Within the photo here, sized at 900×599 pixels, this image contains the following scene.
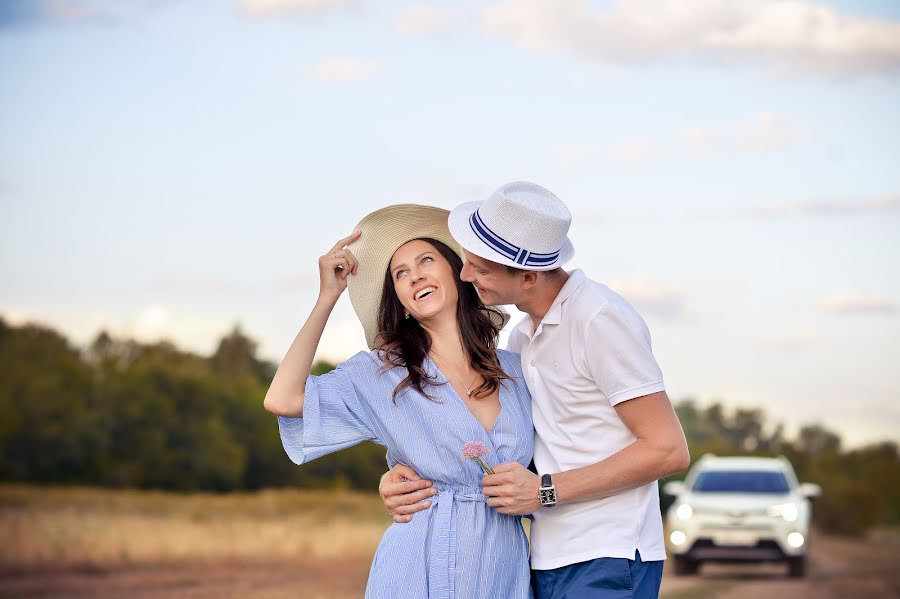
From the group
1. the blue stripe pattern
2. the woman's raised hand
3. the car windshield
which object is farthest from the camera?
the car windshield

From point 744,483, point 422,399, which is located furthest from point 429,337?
point 744,483

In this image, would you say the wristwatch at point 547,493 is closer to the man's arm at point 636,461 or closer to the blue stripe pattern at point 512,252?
the man's arm at point 636,461

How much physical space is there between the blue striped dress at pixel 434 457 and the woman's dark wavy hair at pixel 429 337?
0.05 meters

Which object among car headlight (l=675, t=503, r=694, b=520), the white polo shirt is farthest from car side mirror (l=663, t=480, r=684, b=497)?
the white polo shirt

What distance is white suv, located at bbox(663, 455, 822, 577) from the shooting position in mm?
16766

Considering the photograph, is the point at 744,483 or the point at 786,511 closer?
the point at 786,511

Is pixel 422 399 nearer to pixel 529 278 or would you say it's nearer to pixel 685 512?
pixel 529 278

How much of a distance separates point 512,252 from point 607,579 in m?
1.04

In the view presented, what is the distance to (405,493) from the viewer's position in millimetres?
4277

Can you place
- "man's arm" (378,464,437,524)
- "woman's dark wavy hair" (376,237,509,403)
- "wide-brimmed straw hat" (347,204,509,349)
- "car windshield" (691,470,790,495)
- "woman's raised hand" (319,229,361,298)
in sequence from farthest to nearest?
"car windshield" (691,470,790,495) → "wide-brimmed straw hat" (347,204,509,349) → "woman's raised hand" (319,229,361,298) → "woman's dark wavy hair" (376,237,509,403) → "man's arm" (378,464,437,524)

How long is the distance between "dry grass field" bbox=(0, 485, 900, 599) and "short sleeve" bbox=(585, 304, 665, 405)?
11300 mm

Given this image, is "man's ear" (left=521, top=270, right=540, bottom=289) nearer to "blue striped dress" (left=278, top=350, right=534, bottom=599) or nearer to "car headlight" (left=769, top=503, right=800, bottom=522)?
"blue striped dress" (left=278, top=350, right=534, bottom=599)

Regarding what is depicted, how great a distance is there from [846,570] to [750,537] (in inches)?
183

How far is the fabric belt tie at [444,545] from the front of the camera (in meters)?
4.13
